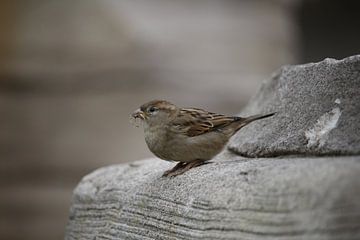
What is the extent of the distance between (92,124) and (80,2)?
904mm

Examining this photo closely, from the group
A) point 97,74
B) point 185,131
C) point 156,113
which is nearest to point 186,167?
point 185,131

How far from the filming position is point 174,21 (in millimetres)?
6711

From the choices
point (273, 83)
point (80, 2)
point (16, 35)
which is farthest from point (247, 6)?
point (273, 83)

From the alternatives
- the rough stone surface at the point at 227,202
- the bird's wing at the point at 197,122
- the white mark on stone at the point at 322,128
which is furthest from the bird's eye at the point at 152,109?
the white mark on stone at the point at 322,128

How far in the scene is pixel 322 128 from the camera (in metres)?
2.52

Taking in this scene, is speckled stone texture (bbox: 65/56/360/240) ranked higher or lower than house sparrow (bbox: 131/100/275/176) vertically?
lower

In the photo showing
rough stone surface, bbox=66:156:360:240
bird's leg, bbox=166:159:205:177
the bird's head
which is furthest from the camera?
the bird's head

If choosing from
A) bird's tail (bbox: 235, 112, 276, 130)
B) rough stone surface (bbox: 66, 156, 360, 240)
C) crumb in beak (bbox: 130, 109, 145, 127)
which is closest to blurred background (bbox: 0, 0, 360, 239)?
crumb in beak (bbox: 130, 109, 145, 127)

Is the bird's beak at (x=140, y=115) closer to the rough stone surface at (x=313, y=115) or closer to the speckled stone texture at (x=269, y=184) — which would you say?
the speckled stone texture at (x=269, y=184)

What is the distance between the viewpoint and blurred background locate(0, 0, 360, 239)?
6551 millimetres

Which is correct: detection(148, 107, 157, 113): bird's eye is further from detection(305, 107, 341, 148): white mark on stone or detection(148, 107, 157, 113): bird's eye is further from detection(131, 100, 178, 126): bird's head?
detection(305, 107, 341, 148): white mark on stone

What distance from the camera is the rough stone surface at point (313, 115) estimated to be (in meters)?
2.40

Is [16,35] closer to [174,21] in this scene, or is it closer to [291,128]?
[174,21]

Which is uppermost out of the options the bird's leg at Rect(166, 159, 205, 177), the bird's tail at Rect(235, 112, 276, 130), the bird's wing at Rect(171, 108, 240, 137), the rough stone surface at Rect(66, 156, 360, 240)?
the bird's wing at Rect(171, 108, 240, 137)
